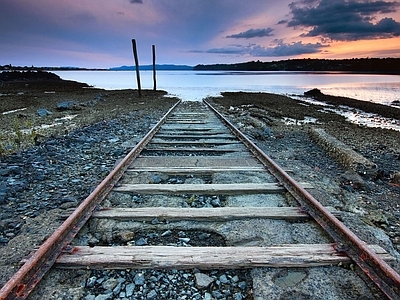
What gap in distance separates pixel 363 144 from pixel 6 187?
8161 millimetres

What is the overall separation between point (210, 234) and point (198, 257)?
1.59ft

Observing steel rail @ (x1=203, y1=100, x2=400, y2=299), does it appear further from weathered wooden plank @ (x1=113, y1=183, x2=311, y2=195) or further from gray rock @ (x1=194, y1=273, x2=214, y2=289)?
gray rock @ (x1=194, y1=273, x2=214, y2=289)

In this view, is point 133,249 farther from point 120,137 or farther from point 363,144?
point 363,144

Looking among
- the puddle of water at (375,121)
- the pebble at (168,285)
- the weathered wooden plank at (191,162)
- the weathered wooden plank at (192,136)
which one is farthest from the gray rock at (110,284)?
the puddle of water at (375,121)

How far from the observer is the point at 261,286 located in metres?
1.97

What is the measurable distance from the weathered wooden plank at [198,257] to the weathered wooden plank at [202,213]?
536mm

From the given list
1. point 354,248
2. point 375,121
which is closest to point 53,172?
point 354,248

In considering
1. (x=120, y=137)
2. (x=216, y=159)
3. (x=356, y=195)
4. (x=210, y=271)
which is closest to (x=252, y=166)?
(x=216, y=159)

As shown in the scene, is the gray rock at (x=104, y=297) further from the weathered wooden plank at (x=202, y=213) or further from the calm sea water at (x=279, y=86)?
the calm sea water at (x=279, y=86)

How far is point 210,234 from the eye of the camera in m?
2.66

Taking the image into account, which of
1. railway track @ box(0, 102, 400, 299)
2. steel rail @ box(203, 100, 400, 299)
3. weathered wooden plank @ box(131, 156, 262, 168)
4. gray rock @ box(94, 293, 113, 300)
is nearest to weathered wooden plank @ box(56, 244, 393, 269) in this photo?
railway track @ box(0, 102, 400, 299)

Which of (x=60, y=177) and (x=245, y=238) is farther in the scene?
(x=60, y=177)

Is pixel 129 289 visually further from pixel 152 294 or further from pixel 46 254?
pixel 46 254

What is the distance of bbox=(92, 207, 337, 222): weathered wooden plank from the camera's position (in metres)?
2.83
